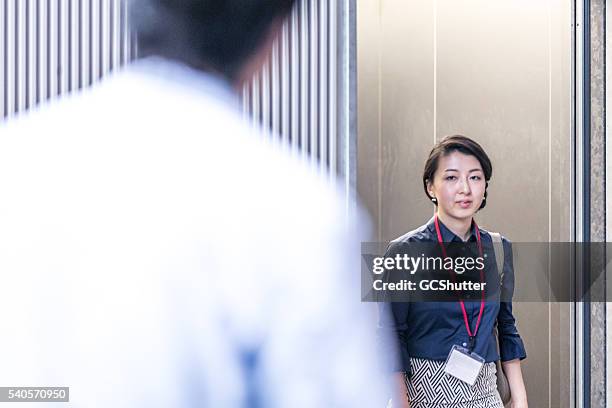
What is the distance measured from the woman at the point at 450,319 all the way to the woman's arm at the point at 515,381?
1.7 inches

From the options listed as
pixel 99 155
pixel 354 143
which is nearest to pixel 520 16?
pixel 354 143

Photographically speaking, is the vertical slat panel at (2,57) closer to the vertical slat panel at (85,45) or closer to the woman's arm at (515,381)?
the vertical slat panel at (85,45)

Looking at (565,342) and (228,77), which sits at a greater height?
(228,77)

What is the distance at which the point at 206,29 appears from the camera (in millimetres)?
4703

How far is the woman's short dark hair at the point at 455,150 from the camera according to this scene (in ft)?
15.4

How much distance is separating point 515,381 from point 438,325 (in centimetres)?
44

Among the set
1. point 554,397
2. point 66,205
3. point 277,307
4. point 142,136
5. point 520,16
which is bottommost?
point 554,397

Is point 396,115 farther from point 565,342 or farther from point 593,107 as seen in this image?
point 565,342

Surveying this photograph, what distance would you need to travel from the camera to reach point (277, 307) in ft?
15.6

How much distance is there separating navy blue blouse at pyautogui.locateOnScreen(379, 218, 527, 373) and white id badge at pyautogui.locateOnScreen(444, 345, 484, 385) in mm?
25

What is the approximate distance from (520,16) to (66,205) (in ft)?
7.13

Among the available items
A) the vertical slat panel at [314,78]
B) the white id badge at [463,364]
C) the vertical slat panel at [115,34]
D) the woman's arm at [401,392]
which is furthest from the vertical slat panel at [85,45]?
the white id badge at [463,364]

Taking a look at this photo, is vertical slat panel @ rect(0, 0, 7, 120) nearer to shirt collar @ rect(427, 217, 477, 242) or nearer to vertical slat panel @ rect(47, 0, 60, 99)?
vertical slat panel @ rect(47, 0, 60, 99)

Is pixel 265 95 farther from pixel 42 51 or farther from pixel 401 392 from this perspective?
pixel 401 392
